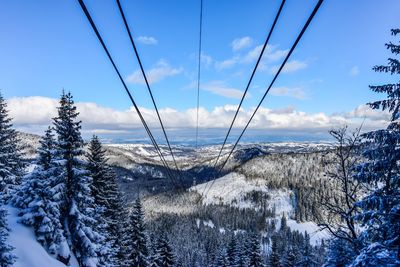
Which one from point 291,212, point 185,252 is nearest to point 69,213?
point 185,252

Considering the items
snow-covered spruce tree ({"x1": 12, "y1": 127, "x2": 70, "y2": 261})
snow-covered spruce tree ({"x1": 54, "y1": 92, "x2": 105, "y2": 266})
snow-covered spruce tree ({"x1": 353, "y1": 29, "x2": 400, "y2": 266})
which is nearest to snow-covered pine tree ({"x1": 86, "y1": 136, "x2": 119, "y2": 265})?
snow-covered spruce tree ({"x1": 54, "y1": 92, "x2": 105, "y2": 266})

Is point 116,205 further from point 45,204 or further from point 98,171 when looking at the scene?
point 45,204

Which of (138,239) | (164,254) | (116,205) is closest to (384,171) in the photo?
(116,205)

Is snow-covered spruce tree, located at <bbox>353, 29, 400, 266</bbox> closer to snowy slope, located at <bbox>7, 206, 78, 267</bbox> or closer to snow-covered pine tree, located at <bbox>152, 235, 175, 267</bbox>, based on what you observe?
snowy slope, located at <bbox>7, 206, 78, 267</bbox>

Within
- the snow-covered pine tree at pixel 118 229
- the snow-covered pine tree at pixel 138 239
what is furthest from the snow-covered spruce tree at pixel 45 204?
the snow-covered pine tree at pixel 138 239

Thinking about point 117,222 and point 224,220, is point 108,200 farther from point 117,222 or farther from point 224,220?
point 224,220

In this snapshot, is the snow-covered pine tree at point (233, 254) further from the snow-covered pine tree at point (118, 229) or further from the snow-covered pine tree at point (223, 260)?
the snow-covered pine tree at point (118, 229)
